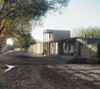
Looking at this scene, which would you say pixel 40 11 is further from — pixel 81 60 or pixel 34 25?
pixel 81 60

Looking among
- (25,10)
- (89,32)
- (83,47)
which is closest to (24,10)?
(25,10)

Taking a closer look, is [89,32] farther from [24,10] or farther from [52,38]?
[24,10]

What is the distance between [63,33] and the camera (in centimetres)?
3225

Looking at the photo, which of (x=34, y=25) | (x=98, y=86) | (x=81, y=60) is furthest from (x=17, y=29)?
(x=98, y=86)

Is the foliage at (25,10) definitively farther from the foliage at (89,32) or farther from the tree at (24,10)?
the foliage at (89,32)

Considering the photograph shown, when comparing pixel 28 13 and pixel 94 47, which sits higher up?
pixel 28 13

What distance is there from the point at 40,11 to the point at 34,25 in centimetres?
275

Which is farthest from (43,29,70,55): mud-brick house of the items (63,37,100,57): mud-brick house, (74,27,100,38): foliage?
(74,27,100,38): foliage

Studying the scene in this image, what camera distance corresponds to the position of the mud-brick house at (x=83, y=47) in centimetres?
1627


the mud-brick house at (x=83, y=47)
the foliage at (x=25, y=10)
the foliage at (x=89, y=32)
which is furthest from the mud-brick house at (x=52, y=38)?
the foliage at (x=89, y=32)

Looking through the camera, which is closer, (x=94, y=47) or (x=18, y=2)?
(x=18, y=2)

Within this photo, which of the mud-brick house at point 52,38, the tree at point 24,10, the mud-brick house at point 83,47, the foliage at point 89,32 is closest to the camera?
the tree at point 24,10

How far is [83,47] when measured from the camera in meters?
19.1

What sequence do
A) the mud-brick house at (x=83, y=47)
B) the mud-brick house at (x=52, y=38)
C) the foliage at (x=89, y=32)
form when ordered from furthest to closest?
the foliage at (x=89, y=32), the mud-brick house at (x=52, y=38), the mud-brick house at (x=83, y=47)
